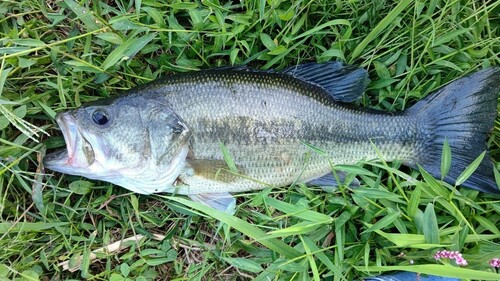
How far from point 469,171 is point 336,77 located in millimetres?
926

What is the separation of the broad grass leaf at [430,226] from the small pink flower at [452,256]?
0.26 feet

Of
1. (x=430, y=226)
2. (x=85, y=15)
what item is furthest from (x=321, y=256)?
(x=85, y=15)

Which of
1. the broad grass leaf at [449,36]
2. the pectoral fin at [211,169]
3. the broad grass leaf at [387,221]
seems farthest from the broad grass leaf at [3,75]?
the broad grass leaf at [449,36]

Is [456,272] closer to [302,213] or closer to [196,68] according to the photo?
[302,213]

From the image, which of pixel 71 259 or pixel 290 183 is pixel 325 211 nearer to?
pixel 290 183

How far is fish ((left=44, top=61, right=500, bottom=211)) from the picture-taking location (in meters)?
2.62

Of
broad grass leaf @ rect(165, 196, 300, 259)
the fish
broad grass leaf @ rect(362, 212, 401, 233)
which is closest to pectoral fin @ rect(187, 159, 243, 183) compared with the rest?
the fish

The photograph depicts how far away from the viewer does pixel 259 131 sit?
273cm

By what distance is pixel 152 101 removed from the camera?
Answer: 2.67 meters

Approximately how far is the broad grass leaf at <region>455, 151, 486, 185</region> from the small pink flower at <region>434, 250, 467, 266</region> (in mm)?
374

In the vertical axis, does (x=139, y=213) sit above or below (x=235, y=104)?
below

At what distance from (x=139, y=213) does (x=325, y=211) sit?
1.14 m

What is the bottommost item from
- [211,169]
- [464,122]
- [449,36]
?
[211,169]

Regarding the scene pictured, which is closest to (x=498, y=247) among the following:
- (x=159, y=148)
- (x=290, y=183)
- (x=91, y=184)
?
(x=290, y=183)
